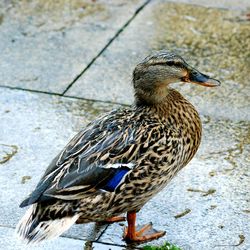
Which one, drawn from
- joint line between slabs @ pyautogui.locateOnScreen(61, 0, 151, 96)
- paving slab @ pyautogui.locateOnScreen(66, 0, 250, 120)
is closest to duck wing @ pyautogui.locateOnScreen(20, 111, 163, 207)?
paving slab @ pyautogui.locateOnScreen(66, 0, 250, 120)

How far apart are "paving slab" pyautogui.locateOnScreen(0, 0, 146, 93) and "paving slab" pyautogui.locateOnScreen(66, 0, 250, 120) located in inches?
5.7

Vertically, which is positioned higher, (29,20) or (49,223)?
(49,223)

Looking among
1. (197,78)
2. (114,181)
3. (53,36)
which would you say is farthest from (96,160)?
(53,36)

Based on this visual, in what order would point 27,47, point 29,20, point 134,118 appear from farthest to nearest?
1. point 29,20
2. point 27,47
3. point 134,118

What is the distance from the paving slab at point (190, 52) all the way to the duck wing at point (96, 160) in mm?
1623

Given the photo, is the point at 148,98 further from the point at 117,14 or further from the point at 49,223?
the point at 117,14

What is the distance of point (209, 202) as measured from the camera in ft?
17.4

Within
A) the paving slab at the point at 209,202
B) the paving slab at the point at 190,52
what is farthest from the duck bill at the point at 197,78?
the paving slab at the point at 190,52

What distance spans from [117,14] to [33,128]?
2111 millimetres

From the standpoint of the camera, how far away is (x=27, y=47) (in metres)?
7.35

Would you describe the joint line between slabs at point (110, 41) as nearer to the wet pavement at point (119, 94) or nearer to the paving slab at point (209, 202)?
the wet pavement at point (119, 94)

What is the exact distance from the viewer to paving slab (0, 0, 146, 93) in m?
6.91

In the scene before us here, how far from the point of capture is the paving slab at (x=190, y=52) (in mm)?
6582

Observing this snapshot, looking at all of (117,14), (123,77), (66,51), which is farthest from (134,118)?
(117,14)
